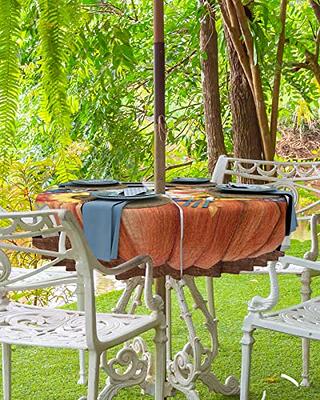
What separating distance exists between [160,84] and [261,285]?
2.46m

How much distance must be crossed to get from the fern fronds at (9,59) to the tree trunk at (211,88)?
3.99 m

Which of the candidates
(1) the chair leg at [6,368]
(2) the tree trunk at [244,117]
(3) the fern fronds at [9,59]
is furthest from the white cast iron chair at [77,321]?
(2) the tree trunk at [244,117]

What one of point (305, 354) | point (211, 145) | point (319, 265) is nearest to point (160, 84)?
point (319, 265)

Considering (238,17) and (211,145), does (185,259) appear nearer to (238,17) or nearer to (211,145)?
(238,17)

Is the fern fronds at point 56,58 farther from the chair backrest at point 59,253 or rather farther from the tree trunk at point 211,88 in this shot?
the tree trunk at point 211,88

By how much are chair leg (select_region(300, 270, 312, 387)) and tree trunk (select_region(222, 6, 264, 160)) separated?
1.89m

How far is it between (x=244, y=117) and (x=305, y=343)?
200 centimetres

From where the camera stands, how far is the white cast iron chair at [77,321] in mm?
1560

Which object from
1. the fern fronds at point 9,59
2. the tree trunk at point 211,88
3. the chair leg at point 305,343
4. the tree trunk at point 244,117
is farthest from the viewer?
the tree trunk at point 211,88

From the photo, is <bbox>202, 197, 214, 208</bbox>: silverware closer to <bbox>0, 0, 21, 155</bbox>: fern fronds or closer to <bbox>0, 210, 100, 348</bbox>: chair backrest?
<bbox>0, 210, 100, 348</bbox>: chair backrest

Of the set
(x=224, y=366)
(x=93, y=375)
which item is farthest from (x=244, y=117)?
(x=93, y=375)

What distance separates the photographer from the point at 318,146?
740 centimetres

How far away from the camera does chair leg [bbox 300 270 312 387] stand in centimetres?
262

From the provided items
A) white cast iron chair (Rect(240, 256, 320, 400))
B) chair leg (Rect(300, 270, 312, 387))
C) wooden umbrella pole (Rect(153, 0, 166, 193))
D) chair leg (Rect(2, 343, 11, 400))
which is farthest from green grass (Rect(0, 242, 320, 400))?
wooden umbrella pole (Rect(153, 0, 166, 193))
